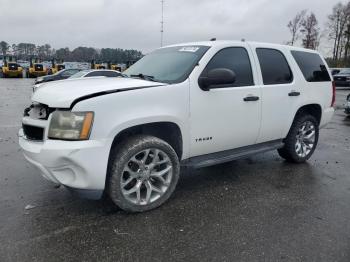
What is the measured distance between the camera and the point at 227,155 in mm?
3939

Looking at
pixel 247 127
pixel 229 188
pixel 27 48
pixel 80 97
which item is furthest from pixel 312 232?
pixel 27 48

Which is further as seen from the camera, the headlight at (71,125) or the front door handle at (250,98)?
the front door handle at (250,98)

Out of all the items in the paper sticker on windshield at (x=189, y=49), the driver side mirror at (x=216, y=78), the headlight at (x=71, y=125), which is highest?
the paper sticker on windshield at (x=189, y=49)

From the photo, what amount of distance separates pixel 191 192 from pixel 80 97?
6.08 ft

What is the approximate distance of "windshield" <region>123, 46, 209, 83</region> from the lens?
11.7 feet

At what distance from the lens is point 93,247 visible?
269 centimetres

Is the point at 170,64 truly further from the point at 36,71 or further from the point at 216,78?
the point at 36,71

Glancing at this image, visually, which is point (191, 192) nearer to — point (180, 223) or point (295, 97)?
point (180, 223)

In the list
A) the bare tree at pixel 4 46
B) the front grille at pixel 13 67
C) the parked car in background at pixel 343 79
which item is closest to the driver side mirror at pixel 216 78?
the parked car in background at pixel 343 79

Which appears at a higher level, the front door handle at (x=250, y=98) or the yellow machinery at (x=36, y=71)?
the yellow machinery at (x=36, y=71)

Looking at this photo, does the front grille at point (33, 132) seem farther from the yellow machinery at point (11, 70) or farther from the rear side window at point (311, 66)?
the yellow machinery at point (11, 70)

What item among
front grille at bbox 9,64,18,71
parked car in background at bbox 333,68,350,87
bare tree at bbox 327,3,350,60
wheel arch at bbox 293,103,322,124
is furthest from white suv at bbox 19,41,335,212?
bare tree at bbox 327,3,350,60

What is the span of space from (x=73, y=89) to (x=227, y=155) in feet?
6.62

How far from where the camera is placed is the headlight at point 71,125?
278 cm
